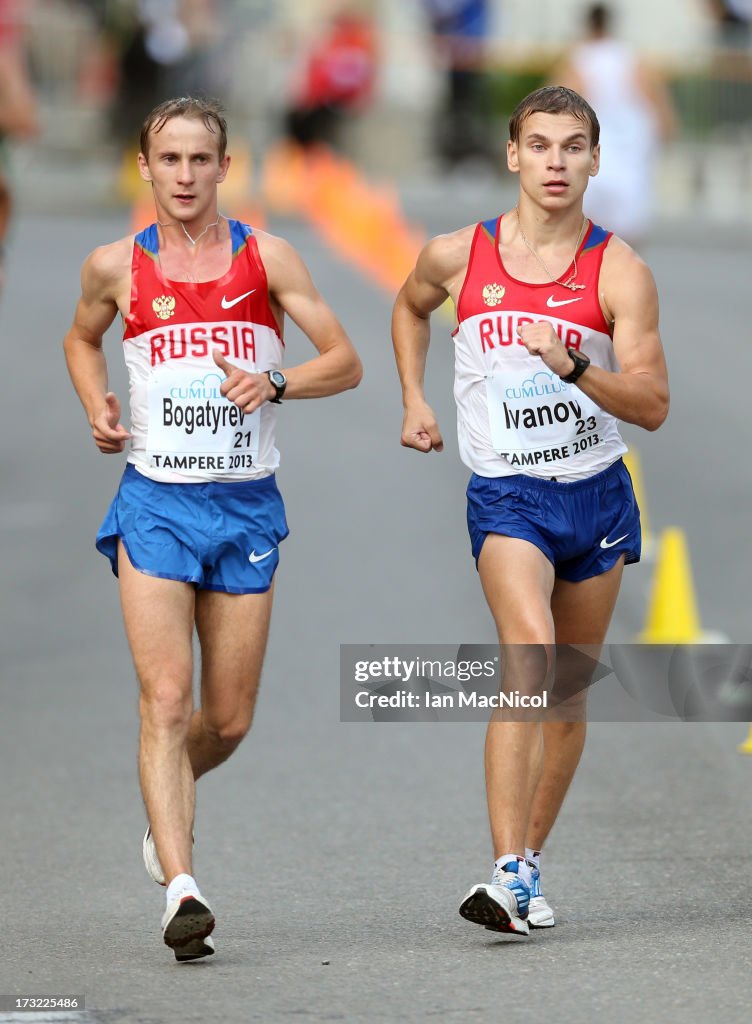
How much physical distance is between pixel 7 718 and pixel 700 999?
4915 millimetres

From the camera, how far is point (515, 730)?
6.52 metres

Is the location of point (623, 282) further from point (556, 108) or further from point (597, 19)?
point (597, 19)

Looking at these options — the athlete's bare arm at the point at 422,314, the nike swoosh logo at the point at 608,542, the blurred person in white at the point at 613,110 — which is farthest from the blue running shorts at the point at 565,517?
the blurred person in white at the point at 613,110

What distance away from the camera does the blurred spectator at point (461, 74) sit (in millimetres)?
31531

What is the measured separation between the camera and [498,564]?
21.8 ft

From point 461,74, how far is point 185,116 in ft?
83.4

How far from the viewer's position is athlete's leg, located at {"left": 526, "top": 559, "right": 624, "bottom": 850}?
6863 millimetres

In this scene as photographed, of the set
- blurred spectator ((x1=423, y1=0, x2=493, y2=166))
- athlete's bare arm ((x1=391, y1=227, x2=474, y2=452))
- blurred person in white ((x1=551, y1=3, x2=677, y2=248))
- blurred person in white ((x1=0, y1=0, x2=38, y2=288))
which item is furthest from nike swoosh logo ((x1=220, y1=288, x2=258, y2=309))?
blurred spectator ((x1=423, y1=0, x2=493, y2=166))

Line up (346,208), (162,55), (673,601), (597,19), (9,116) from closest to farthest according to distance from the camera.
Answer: (673,601) → (9,116) → (597,19) → (346,208) → (162,55)

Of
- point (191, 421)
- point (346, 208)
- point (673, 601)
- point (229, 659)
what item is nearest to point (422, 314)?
point (191, 421)

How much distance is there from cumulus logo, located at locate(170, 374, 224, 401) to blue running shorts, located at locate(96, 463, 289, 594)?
0.80 ft

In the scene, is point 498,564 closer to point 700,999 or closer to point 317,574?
point 700,999

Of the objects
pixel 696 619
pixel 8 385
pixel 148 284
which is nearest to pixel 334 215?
pixel 8 385

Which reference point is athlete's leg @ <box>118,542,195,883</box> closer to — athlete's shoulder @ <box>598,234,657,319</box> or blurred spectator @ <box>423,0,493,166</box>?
athlete's shoulder @ <box>598,234,657,319</box>
